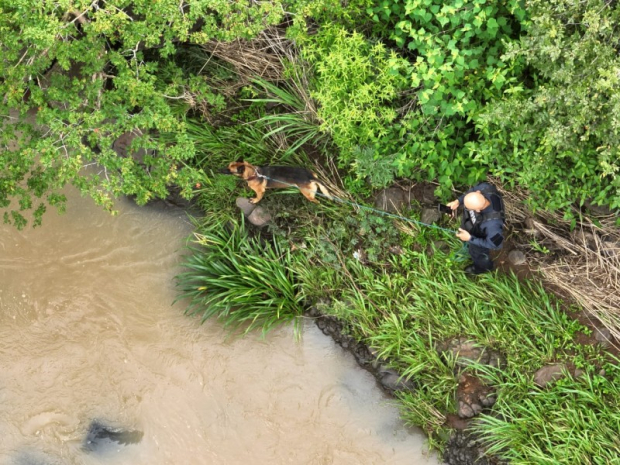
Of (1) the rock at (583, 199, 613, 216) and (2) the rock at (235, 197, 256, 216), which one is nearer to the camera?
(1) the rock at (583, 199, 613, 216)

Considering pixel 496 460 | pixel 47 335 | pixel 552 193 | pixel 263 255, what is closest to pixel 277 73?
pixel 263 255

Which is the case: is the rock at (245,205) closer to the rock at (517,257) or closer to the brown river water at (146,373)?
the brown river water at (146,373)

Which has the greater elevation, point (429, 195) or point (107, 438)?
point (429, 195)

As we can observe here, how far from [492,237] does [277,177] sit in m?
1.97

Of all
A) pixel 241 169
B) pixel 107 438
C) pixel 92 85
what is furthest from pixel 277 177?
pixel 107 438

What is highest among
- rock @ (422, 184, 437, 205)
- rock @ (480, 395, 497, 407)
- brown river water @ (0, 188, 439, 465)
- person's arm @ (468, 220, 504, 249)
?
person's arm @ (468, 220, 504, 249)

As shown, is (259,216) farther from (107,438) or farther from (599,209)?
(599,209)

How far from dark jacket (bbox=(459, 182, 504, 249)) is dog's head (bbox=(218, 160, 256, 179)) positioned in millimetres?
1970

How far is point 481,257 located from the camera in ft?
14.1

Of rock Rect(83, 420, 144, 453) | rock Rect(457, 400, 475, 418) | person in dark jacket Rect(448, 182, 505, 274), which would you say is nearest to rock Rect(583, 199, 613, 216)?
person in dark jacket Rect(448, 182, 505, 274)

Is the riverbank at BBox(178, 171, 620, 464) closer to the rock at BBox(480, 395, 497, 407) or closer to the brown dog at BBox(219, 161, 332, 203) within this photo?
the rock at BBox(480, 395, 497, 407)

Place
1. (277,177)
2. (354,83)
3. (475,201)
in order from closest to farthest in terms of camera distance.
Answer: (475,201), (354,83), (277,177)

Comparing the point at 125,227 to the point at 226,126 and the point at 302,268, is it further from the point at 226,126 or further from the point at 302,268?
the point at 302,268

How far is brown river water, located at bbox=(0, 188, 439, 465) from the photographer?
16.3 feet
